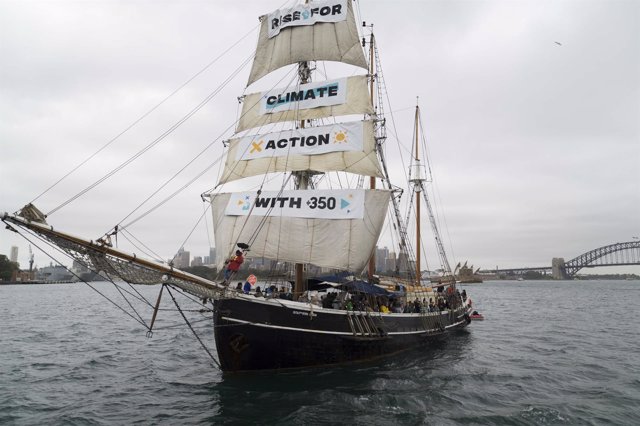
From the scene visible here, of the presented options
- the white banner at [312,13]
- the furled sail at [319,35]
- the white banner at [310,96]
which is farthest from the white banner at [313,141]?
the white banner at [312,13]

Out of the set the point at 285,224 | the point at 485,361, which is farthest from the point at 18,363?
the point at 485,361

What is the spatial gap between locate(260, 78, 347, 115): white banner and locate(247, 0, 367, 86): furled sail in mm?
1855

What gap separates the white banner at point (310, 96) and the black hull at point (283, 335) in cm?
1227

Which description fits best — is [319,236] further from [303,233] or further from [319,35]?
[319,35]

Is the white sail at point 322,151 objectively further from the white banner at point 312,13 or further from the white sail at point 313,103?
the white banner at point 312,13

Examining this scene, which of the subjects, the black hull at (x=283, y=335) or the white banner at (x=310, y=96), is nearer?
the black hull at (x=283, y=335)

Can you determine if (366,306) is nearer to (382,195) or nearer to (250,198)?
(382,195)

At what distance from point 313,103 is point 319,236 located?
804 centimetres

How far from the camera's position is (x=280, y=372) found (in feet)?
49.8

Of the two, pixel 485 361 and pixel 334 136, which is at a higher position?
pixel 334 136

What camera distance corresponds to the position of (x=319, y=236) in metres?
20.0

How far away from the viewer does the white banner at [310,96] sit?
74.6ft

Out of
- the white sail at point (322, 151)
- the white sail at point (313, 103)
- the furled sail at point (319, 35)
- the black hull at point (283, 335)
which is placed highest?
the furled sail at point (319, 35)

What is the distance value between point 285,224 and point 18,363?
13.5m
